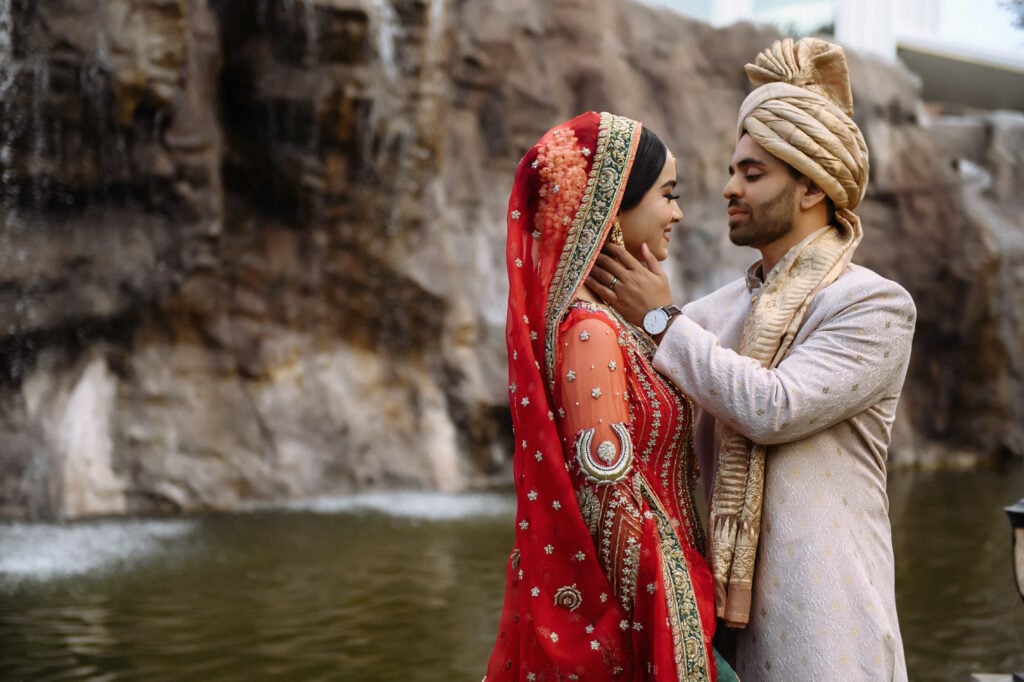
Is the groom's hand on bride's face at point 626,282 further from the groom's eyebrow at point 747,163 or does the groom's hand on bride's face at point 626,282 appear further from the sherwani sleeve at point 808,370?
the groom's eyebrow at point 747,163

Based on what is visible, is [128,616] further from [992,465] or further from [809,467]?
[992,465]

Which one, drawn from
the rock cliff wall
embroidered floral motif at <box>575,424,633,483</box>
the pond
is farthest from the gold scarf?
the rock cliff wall

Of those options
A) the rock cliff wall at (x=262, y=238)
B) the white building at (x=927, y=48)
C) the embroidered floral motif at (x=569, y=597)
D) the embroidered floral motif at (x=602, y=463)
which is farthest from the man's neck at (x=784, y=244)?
the white building at (x=927, y=48)

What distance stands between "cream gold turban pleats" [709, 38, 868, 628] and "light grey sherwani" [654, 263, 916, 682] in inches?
1.5

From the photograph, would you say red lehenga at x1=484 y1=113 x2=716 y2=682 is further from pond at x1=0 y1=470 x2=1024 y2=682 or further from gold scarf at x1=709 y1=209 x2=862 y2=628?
pond at x1=0 y1=470 x2=1024 y2=682

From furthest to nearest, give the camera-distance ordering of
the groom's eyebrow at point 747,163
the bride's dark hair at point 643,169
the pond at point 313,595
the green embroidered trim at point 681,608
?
the pond at point 313,595 < the groom's eyebrow at point 747,163 < the bride's dark hair at point 643,169 < the green embroidered trim at point 681,608

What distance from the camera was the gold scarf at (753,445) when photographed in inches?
78.5

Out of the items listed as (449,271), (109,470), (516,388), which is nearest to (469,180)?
(449,271)

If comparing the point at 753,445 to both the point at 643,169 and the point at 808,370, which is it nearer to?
the point at 808,370

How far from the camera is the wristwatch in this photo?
2.03 meters

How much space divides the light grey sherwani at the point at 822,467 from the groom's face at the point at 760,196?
0.60 ft

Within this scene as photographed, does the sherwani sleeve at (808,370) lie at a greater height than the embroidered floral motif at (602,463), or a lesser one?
greater

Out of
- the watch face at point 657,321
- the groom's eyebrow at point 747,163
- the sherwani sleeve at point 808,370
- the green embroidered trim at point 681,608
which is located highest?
the groom's eyebrow at point 747,163

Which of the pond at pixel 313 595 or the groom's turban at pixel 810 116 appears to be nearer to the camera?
the groom's turban at pixel 810 116
